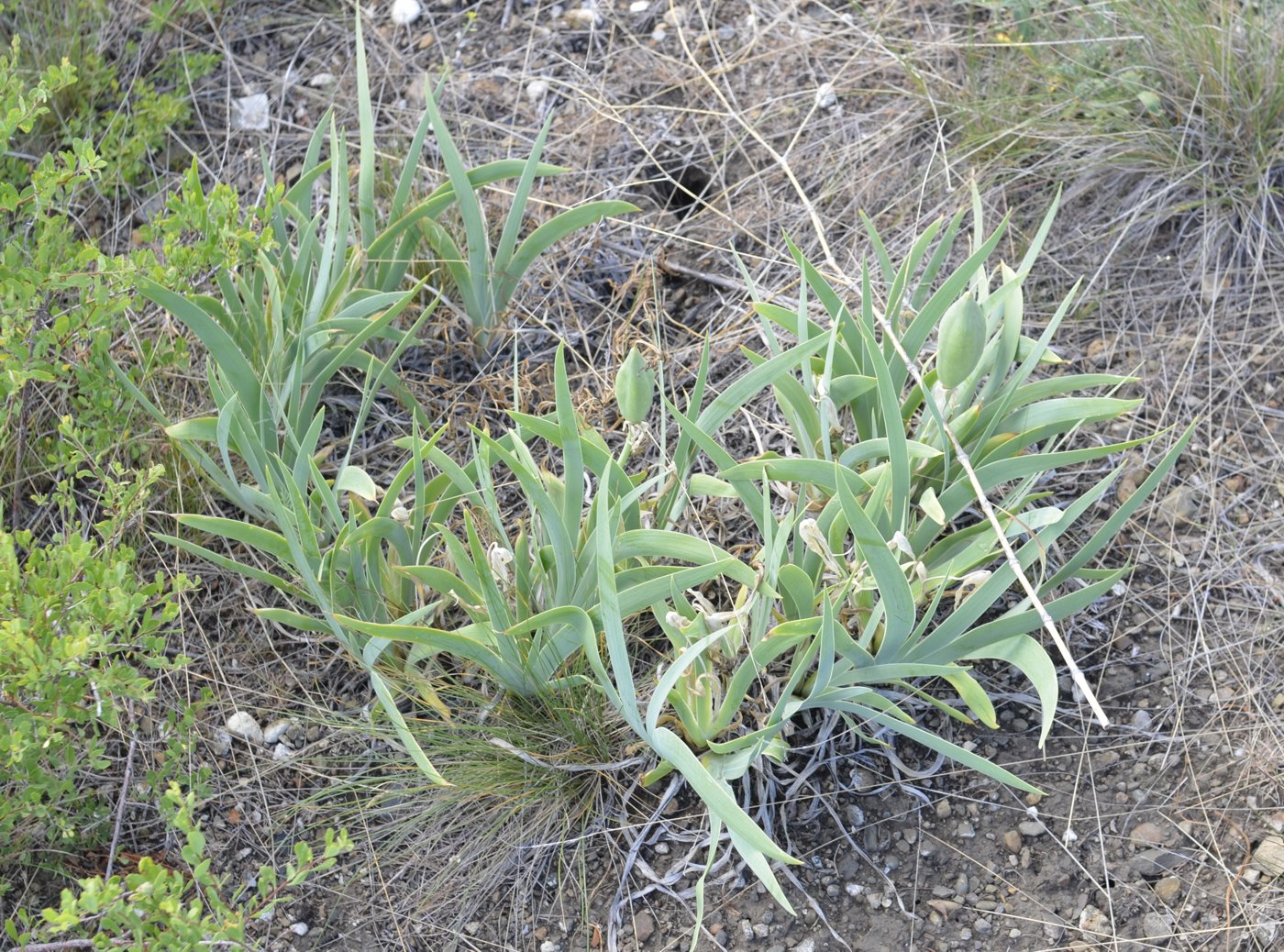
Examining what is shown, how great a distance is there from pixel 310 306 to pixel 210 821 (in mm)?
720

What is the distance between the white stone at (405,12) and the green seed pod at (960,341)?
1612 millimetres

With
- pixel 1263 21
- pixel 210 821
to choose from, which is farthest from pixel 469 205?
pixel 1263 21

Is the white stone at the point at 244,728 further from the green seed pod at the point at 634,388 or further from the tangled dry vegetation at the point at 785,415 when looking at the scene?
the green seed pod at the point at 634,388

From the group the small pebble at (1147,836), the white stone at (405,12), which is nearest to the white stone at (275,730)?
the small pebble at (1147,836)

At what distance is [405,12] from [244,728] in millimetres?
1605

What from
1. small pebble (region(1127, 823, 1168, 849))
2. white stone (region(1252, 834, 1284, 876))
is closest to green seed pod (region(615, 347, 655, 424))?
small pebble (region(1127, 823, 1168, 849))

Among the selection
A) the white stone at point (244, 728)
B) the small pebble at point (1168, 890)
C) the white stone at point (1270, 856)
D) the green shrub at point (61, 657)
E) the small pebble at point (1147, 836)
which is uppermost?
the green shrub at point (61, 657)

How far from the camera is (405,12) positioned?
2504mm

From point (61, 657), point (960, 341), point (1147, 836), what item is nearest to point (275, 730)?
point (61, 657)

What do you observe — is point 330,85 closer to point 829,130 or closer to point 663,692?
point 829,130

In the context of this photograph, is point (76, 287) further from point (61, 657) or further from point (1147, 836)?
point (1147, 836)

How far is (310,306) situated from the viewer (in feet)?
5.49

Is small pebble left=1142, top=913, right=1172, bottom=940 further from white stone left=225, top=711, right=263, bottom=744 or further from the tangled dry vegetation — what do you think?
white stone left=225, top=711, right=263, bottom=744

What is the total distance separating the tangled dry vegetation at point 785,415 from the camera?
1.45m
